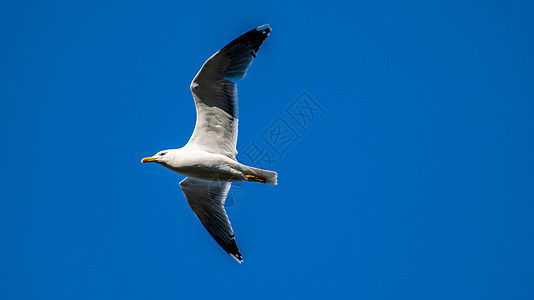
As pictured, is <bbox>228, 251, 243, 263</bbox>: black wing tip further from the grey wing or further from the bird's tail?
the bird's tail

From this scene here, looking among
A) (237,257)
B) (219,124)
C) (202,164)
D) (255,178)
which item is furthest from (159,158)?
(237,257)

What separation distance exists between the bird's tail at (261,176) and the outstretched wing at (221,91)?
0.46 metres

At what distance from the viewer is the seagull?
9.65 m

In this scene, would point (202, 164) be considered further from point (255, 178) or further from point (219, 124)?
point (255, 178)

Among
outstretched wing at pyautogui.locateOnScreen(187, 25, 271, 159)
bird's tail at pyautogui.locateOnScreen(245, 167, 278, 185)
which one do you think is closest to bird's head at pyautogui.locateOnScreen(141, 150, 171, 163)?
outstretched wing at pyautogui.locateOnScreen(187, 25, 271, 159)

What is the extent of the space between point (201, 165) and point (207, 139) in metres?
0.55

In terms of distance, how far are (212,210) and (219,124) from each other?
1.73 m

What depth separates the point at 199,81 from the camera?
9656 millimetres

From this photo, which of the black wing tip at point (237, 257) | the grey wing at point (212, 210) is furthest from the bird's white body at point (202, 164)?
the black wing tip at point (237, 257)

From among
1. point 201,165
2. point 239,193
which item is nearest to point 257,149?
point 239,193

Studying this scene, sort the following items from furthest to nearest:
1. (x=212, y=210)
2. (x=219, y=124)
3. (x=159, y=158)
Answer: (x=212, y=210)
(x=219, y=124)
(x=159, y=158)

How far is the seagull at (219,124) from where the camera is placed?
31.7 feet

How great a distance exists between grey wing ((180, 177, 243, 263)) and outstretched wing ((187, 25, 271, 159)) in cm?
99

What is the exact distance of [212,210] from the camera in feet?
35.4
